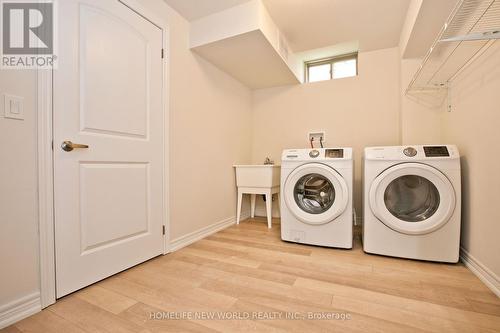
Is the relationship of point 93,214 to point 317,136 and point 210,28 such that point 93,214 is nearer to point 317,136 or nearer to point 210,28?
point 210,28

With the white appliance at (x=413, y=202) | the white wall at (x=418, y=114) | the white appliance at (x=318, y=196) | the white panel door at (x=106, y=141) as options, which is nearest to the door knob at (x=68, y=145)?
the white panel door at (x=106, y=141)

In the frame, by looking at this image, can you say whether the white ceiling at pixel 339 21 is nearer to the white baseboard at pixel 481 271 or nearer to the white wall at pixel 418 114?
the white wall at pixel 418 114

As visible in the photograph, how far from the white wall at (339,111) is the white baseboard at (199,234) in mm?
987

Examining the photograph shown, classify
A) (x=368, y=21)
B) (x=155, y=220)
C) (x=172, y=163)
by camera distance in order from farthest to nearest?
(x=368, y=21), (x=172, y=163), (x=155, y=220)

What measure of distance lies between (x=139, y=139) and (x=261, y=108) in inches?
74.5

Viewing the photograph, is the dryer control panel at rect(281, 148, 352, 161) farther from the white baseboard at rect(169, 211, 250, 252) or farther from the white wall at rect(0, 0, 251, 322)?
the white baseboard at rect(169, 211, 250, 252)

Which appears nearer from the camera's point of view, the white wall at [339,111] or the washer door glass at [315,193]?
the washer door glass at [315,193]

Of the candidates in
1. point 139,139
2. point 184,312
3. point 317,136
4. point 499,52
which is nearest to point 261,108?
point 317,136

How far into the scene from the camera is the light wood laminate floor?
970mm

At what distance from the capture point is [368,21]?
204 cm

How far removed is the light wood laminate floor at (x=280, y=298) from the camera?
970mm

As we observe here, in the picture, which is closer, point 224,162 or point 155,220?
point 155,220

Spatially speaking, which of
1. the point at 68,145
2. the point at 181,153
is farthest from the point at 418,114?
the point at 68,145

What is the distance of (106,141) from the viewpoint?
1367 millimetres
